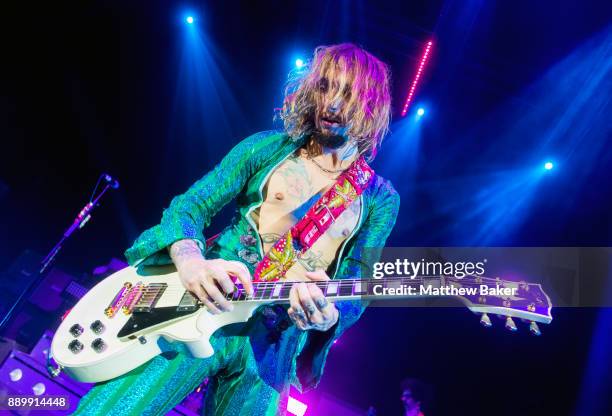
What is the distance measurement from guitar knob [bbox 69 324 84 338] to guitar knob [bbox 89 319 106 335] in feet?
0.16

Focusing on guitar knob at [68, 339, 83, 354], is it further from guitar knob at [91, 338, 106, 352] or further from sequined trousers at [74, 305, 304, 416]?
sequined trousers at [74, 305, 304, 416]

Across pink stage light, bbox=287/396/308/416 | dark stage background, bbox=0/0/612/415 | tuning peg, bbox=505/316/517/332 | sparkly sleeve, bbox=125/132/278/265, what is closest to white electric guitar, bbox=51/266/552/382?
tuning peg, bbox=505/316/517/332

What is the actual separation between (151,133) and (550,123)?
363 inches

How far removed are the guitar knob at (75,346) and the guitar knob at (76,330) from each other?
0.17 ft

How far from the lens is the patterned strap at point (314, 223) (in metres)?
2.11

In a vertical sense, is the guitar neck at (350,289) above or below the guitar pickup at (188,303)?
above

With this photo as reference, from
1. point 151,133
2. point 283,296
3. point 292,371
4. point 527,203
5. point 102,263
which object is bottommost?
point 292,371

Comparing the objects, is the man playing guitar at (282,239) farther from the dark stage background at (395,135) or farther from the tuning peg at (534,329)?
the dark stage background at (395,135)

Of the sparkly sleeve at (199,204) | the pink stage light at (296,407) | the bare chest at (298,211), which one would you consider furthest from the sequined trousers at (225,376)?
the pink stage light at (296,407)

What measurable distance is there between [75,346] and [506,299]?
2.14 m

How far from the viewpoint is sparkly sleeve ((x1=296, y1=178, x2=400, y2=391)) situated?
2010 mm

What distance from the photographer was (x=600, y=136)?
6.96 m

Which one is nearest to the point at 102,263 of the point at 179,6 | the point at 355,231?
the point at 179,6

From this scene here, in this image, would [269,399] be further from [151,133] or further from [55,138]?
[55,138]
